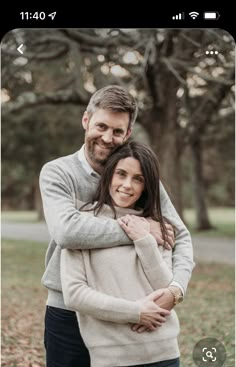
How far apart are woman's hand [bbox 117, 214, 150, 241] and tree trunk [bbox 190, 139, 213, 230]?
12.1m

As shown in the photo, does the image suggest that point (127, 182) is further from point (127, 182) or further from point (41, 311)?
point (41, 311)

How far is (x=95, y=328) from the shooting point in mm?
1961

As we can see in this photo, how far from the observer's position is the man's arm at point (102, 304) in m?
1.88

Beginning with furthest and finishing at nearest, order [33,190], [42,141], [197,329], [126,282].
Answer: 1. [33,190]
2. [42,141]
3. [197,329]
4. [126,282]

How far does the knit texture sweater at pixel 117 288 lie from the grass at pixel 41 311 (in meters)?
1.09

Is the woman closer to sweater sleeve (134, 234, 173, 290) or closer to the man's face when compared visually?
sweater sleeve (134, 234, 173, 290)

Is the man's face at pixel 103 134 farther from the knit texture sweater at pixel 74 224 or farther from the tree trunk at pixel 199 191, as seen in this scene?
the tree trunk at pixel 199 191

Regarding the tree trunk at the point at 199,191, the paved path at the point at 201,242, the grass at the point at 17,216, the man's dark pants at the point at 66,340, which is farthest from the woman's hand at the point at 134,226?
the grass at the point at 17,216
